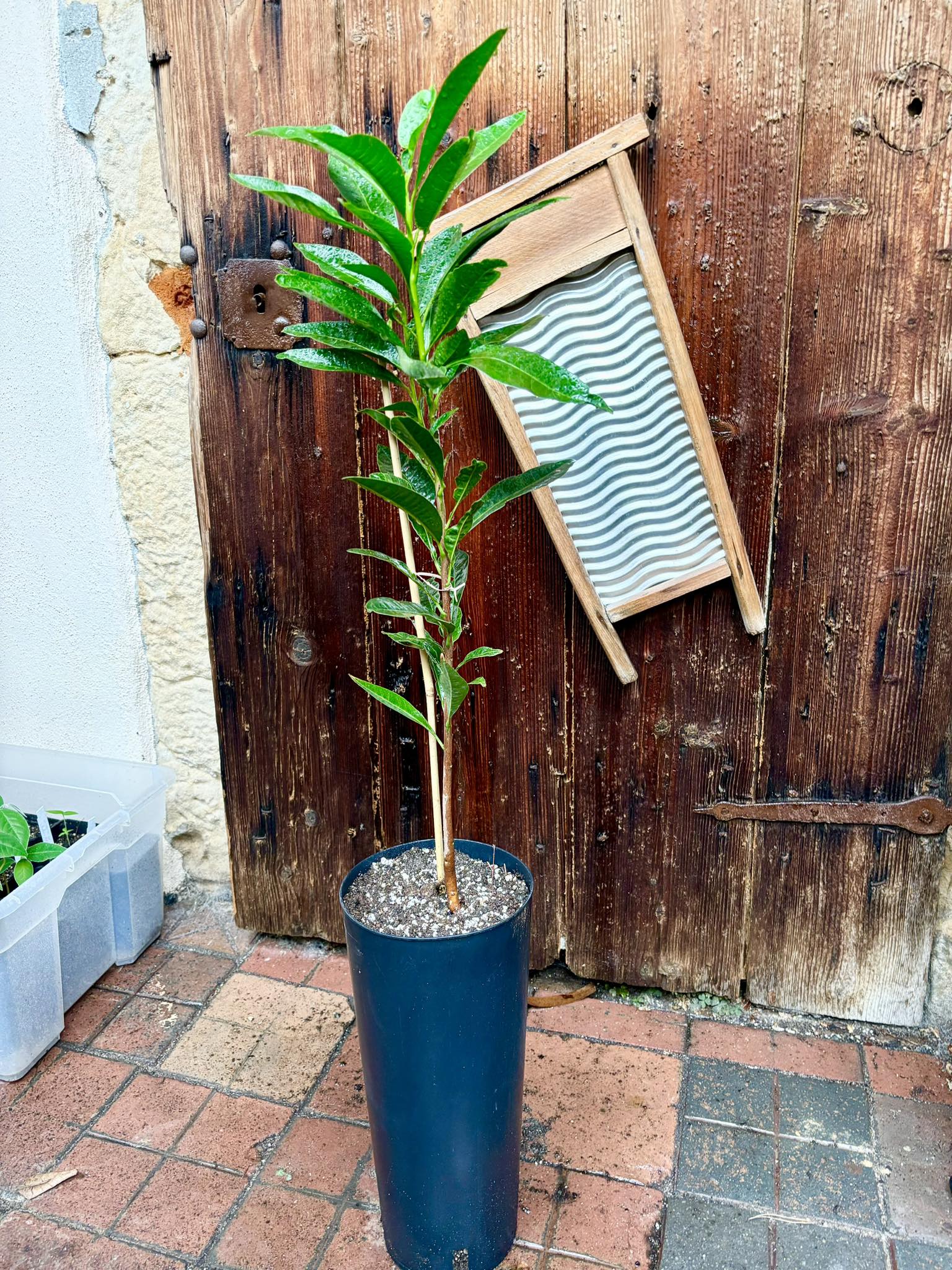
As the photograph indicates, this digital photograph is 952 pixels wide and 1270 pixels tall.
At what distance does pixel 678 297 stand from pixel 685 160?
25cm

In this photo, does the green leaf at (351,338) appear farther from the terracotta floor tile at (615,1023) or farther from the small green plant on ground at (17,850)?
the terracotta floor tile at (615,1023)

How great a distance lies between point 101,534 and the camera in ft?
8.09

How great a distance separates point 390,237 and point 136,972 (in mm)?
1970

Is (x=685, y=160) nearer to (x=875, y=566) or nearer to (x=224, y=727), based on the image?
(x=875, y=566)

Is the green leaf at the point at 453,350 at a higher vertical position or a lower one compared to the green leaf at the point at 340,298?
lower

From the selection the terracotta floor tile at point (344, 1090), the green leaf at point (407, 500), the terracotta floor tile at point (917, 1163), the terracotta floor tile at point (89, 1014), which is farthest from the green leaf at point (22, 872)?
the terracotta floor tile at point (917, 1163)

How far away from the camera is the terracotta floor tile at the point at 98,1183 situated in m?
1.85

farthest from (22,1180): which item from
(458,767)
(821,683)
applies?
(821,683)

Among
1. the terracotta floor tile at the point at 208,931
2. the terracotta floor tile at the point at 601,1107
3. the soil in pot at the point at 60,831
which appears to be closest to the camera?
the terracotta floor tile at the point at 601,1107

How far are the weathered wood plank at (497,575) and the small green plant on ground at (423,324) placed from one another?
0.44 meters

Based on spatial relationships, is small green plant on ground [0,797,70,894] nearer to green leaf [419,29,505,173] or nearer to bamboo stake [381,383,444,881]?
bamboo stake [381,383,444,881]

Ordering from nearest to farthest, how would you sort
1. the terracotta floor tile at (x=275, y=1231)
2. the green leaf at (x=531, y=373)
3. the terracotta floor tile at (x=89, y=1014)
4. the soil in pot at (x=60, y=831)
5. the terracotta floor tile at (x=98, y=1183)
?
the green leaf at (x=531, y=373) < the terracotta floor tile at (x=275, y=1231) < the terracotta floor tile at (x=98, y=1183) < the terracotta floor tile at (x=89, y=1014) < the soil in pot at (x=60, y=831)

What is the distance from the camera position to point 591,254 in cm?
188

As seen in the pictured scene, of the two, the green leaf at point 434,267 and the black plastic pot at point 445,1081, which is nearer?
the green leaf at point 434,267
